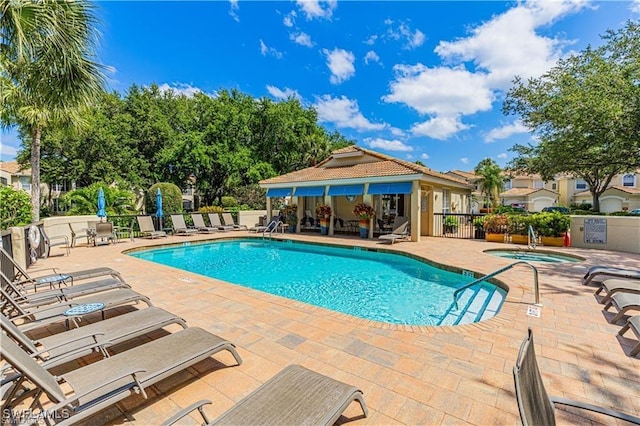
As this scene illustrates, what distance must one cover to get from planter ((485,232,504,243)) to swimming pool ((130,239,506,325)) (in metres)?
6.07

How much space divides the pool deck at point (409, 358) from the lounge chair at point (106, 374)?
0.41 metres

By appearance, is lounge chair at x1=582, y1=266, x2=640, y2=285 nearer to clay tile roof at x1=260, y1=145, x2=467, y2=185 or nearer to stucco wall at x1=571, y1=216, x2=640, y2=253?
stucco wall at x1=571, y1=216, x2=640, y2=253

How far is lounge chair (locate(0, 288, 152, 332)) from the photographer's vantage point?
4.57 m

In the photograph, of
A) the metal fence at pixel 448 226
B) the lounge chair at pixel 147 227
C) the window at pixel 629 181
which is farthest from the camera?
the window at pixel 629 181

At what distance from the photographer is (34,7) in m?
6.52

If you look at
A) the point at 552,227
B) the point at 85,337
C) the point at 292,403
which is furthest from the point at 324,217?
the point at 292,403

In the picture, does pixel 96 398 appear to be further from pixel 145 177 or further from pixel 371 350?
pixel 145 177

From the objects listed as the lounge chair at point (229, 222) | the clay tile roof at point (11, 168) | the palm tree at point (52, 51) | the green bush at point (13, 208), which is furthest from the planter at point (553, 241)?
the clay tile roof at point (11, 168)

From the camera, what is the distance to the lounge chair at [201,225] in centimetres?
2089

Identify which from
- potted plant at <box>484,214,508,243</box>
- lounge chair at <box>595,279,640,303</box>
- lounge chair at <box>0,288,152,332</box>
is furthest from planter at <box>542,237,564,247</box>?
lounge chair at <box>0,288,152,332</box>

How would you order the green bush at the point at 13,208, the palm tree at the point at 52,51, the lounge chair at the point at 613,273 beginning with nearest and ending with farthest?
the palm tree at the point at 52,51 < the lounge chair at the point at 613,273 < the green bush at the point at 13,208

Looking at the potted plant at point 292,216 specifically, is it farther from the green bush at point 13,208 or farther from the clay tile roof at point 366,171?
the green bush at point 13,208

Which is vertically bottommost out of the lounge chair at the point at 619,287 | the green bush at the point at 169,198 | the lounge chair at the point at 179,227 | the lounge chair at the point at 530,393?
the lounge chair at the point at 619,287

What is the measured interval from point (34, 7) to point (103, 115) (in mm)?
32811
